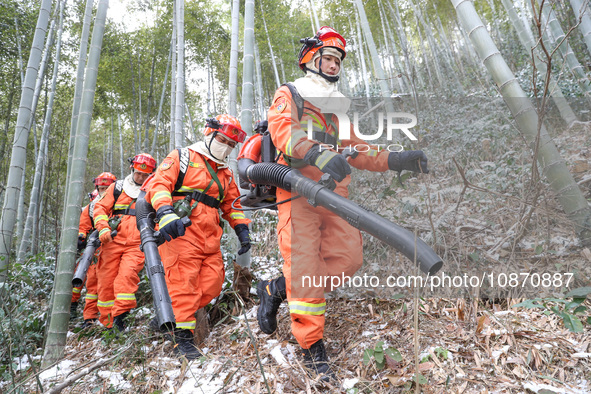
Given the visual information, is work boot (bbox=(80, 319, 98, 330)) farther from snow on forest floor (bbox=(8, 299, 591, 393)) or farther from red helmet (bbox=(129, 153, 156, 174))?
red helmet (bbox=(129, 153, 156, 174))

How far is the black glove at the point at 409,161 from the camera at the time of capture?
157 cm

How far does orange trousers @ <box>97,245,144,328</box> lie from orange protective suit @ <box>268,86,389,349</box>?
237cm

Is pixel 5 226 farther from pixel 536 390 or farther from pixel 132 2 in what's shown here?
pixel 132 2

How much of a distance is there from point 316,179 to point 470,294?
3.27 feet

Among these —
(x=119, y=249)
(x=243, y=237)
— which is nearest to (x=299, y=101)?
(x=243, y=237)

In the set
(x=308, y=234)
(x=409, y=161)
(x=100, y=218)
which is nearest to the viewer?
(x=409, y=161)

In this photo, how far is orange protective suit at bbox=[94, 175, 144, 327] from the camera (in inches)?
140

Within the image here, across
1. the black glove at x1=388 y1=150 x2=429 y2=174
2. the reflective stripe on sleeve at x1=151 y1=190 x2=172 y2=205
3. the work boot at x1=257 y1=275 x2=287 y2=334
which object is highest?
the black glove at x1=388 y1=150 x2=429 y2=174

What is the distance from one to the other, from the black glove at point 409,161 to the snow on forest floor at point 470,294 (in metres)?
0.05

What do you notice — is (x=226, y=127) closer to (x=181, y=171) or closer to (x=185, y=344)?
(x=181, y=171)

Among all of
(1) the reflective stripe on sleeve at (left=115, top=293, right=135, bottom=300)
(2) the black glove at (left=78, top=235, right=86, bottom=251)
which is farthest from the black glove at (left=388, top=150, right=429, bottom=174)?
(2) the black glove at (left=78, top=235, right=86, bottom=251)

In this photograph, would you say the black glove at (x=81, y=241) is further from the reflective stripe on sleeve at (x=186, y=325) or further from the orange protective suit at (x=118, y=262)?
the reflective stripe on sleeve at (x=186, y=325)

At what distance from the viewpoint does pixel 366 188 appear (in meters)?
1.88

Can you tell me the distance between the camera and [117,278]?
3637 mm
